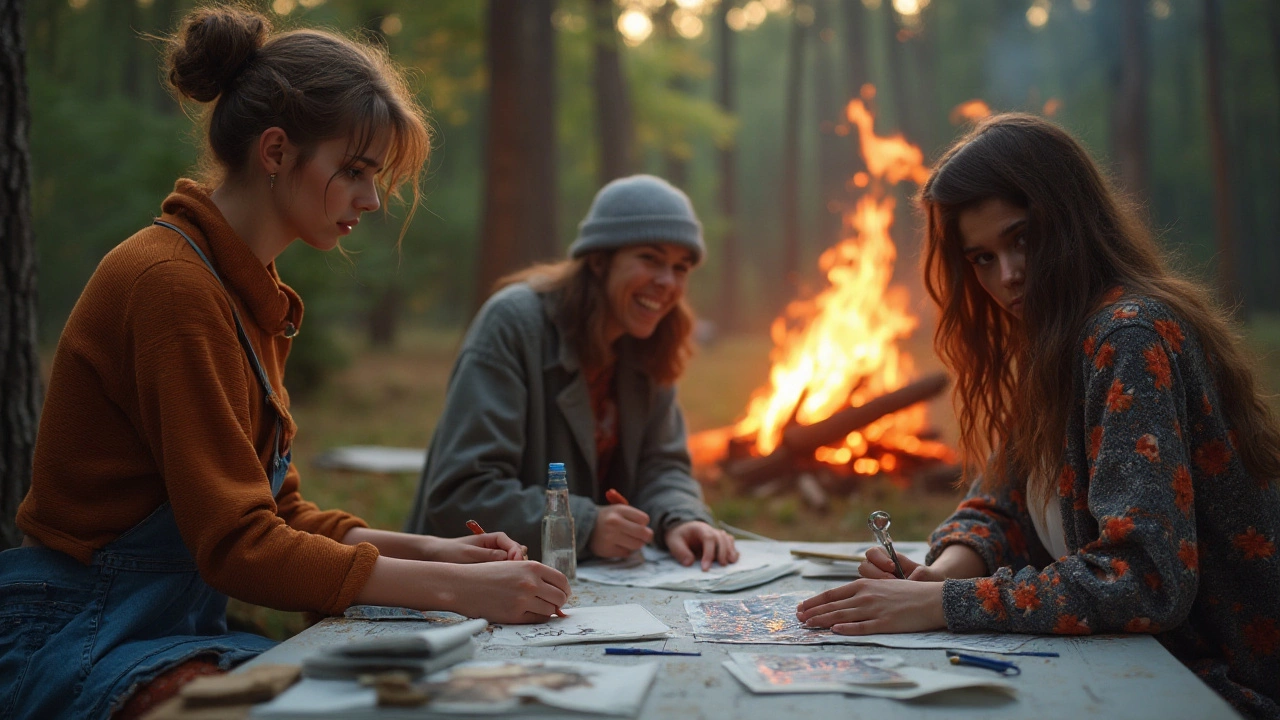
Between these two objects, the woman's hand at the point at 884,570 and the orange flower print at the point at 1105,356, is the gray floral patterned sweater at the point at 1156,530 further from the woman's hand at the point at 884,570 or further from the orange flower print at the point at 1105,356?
the woman's hand at the point at 884,570

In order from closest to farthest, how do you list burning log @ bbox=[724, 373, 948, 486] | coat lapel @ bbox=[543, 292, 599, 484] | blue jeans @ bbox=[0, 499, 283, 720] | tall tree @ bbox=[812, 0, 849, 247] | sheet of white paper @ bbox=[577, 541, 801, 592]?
blue jeans @ bbox=[0, 499, 283, 720] < sheet of white paper @ bbox=[577, 541, 801, 592] < coat lapel @ bbox=[543, 292, 599, 484] < burning log @ bbox=[724, 373, 948, 486] < tall tree @ bbox=[812, 0, 849, 247]

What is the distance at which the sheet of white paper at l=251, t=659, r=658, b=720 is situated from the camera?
154cm

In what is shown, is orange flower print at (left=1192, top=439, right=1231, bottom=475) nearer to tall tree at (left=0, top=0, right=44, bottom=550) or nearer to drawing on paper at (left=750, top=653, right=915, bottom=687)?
drawing on paper at (left=750, top=653, right=915, bottom=687)

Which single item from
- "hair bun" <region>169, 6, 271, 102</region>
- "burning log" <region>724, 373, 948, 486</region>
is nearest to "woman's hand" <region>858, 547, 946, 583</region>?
"hair bun" <region>169, 6, 271, 102</region>

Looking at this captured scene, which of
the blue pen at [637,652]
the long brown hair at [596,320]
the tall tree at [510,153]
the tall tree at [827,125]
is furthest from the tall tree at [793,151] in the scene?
the blue pen at [637,652]

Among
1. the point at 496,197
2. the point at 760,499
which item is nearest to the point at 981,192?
the point at 760,499

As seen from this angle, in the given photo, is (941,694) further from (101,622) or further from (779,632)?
(101,622)

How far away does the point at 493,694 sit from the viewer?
1609 mm

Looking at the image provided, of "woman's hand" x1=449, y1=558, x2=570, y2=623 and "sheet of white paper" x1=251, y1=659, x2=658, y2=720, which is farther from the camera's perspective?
"woman's hand" x1=449, y1=558, x2=570, y2=623

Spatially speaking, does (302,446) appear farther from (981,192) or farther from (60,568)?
(981,192)

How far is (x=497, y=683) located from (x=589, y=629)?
0.52 meters

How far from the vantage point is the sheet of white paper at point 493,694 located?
154 cm

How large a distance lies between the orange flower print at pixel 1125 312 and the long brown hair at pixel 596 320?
71.7 inches

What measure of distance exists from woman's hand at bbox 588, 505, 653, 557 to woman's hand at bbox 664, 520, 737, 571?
161 mm
